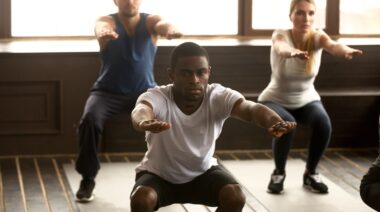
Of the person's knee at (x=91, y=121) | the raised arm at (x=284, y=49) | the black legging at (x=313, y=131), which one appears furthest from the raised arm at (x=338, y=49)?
the person's knee at (x=91, y=121)

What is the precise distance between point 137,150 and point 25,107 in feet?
2.68

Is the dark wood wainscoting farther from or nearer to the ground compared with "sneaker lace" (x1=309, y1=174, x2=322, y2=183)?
farther from the ground

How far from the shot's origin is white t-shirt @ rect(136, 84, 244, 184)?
3.60 metres

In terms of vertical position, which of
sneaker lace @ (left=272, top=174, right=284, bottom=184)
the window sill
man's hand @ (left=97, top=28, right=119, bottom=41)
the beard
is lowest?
sneaker lace @ (left=272, top=174, right=284, bottom=184)

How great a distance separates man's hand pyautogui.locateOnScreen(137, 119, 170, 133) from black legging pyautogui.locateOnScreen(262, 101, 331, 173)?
5.95 ft

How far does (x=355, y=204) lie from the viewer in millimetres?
4855

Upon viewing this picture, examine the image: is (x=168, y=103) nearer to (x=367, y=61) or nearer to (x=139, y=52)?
(x=139, y=52)

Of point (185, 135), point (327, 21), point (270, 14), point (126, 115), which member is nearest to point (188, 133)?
point (185, 135)

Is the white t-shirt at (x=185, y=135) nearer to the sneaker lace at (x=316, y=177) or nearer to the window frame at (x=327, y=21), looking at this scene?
the sneaker lace at (x=316, y=177)

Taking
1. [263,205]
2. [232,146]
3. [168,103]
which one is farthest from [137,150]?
[168,103]

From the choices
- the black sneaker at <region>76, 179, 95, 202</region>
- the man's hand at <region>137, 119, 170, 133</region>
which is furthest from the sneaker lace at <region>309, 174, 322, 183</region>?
the man's hand at <region>137, 119, 170, 133</region>

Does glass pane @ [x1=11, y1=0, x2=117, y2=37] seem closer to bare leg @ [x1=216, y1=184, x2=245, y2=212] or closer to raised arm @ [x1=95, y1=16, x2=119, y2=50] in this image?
raised arm @ [x1=95, y1=16, x2=119, y2=50]

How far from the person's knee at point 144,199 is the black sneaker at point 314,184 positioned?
5.95 ft

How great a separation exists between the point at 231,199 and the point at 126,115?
100 inches
